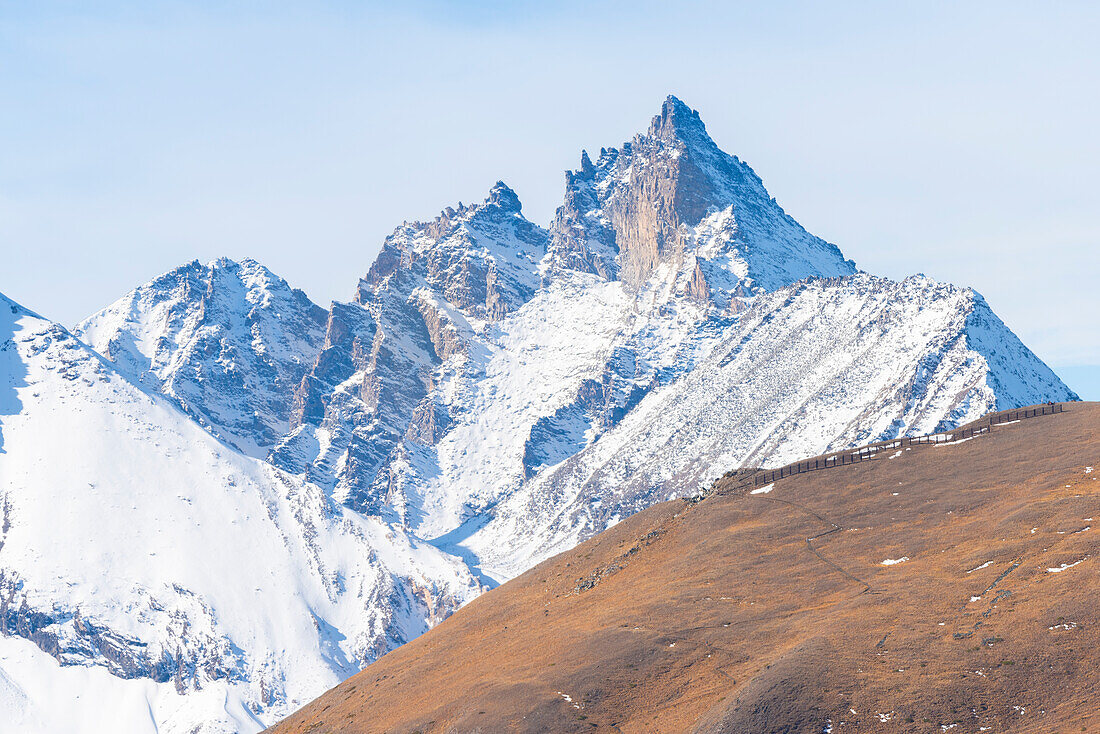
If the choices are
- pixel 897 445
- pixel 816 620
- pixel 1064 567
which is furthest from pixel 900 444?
pixel 1064 567

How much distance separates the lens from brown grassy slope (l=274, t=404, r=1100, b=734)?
Answer: 78125 millimetres

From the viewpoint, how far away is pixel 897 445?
124m

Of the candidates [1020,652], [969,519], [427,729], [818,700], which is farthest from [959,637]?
[427,729]

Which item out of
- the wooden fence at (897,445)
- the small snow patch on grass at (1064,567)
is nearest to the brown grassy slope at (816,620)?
the small snow patch on grass at (1064,567)

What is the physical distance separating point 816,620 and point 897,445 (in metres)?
38.0

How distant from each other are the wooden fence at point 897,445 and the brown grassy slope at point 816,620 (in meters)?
2.14

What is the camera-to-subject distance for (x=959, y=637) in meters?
82.2

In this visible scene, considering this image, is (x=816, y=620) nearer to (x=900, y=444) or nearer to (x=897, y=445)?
(x=900, y=444)

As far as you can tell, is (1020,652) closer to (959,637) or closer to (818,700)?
(959,637)

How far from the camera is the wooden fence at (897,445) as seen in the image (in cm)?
12262

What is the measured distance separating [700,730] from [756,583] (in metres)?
23.3

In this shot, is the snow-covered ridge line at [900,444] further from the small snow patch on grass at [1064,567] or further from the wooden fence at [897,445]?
the small snow patch on grass at [1064,567]

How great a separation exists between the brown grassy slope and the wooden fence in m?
2.14

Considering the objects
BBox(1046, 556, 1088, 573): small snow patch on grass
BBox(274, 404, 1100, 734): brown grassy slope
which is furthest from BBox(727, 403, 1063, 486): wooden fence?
BBox(1046, 556, 1088, 573): small snow patch on grass
